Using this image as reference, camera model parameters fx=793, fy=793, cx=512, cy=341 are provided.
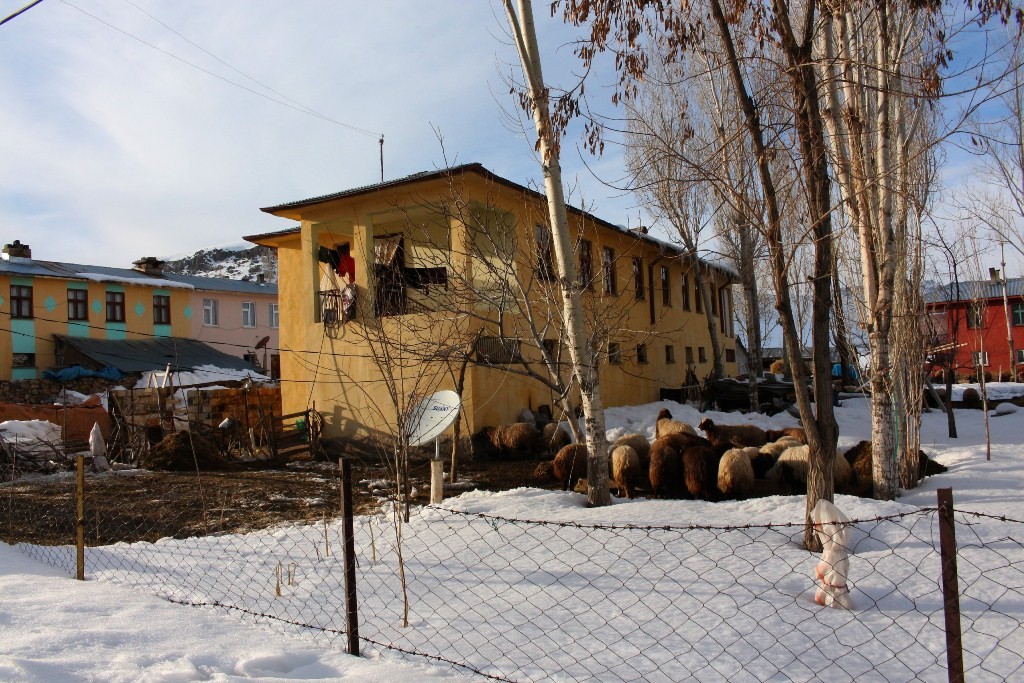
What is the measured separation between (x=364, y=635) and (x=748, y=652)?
2219 mm

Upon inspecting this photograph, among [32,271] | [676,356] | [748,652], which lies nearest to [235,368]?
[32,271]

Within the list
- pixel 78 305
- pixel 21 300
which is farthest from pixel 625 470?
pixel 78 305

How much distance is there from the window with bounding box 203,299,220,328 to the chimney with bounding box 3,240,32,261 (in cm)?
760

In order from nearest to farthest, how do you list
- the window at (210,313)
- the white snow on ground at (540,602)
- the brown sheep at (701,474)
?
the white snow on ground at (540,602) < the brown sheep at (701,474) < the window at (210,313)

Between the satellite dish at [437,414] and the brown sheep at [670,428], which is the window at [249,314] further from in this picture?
the satellite dish at [437,414]

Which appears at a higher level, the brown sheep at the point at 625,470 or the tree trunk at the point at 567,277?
the tree trunk at the point at 567,277

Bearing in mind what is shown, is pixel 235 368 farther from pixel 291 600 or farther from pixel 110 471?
pixel 291 600

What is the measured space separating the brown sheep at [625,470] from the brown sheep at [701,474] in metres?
0.83

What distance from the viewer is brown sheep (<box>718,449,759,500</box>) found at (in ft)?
31.5

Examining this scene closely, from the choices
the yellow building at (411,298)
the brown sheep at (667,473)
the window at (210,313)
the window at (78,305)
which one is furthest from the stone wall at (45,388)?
the brown sheep at (667,473)

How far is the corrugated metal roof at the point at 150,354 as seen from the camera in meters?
30.6

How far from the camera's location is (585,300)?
1285 centimetres

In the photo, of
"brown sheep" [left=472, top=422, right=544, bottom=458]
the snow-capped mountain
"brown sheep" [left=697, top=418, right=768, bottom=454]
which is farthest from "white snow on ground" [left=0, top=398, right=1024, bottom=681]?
the snow-capped mountain

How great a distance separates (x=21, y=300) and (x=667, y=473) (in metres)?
29.7
